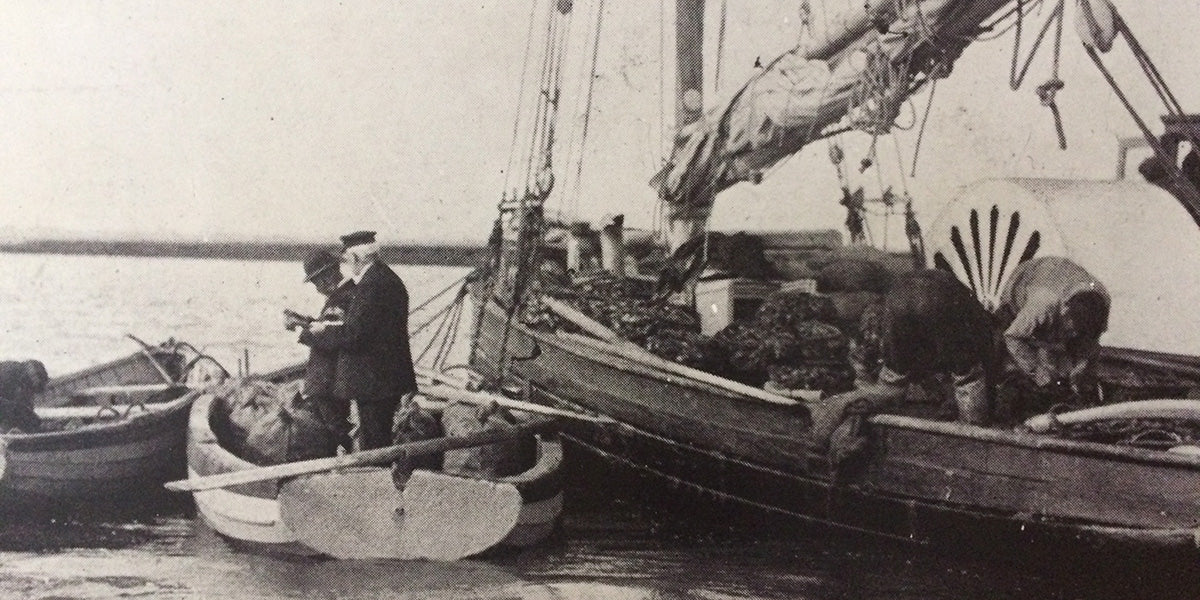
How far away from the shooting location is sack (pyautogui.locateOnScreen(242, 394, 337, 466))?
315 centimetres

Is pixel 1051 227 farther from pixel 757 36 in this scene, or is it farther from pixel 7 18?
pixel 7 18

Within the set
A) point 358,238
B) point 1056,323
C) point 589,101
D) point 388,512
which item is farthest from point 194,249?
point 1056,323

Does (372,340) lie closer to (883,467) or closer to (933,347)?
(883,467)

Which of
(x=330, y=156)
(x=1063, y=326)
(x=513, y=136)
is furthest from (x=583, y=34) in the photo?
(x=1063, y=326)

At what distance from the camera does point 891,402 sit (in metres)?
3.28

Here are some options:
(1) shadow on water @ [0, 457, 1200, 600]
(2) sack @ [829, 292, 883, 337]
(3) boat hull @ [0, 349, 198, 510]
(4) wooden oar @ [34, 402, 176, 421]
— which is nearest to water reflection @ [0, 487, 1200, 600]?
(1) shadow on water @ [0, 457, 1200, 600]

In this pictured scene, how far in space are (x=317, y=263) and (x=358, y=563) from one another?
1.00 m

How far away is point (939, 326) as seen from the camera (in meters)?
3.21

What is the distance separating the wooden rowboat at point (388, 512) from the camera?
296cm

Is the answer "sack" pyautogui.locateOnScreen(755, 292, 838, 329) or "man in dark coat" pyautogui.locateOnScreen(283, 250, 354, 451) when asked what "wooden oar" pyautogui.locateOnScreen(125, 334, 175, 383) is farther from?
"sack" pyautogui.locateOnScreen(755, 292, 838, 329)

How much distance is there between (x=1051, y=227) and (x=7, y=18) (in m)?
3.81

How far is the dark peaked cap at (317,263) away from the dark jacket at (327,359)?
3.5 inches

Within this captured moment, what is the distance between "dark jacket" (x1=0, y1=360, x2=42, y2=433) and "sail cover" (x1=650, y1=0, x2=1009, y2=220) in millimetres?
2471

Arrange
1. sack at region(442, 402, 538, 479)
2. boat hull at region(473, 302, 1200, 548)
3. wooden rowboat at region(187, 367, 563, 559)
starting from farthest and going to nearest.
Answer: sack at region(442, 402, 538, 479) < wooden rowboat at region(187, 367, 563, 559) < boat hull at region(473, 302, 1200, 548)
